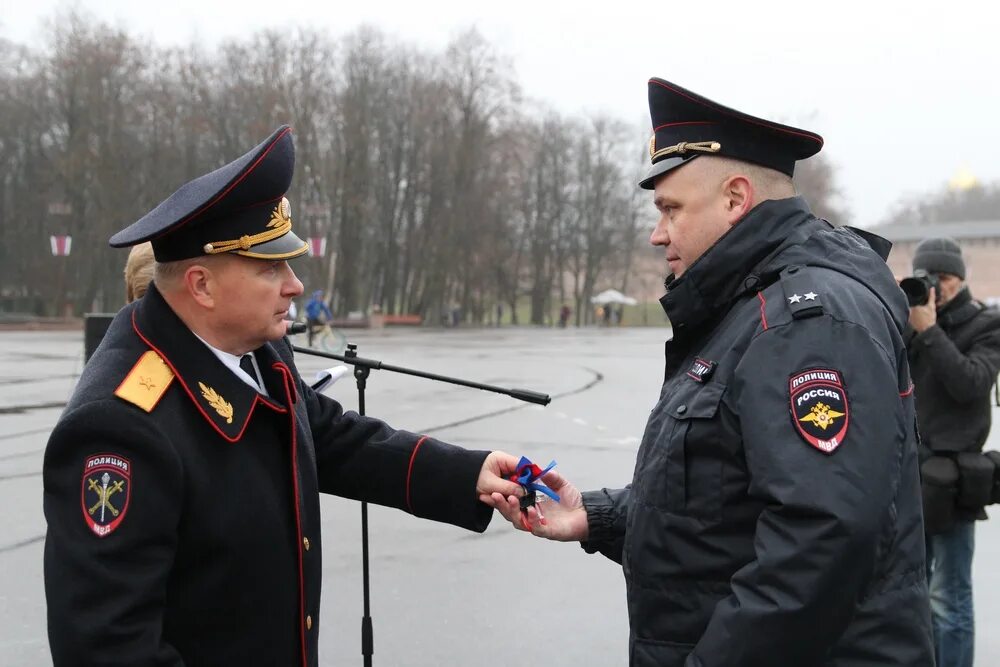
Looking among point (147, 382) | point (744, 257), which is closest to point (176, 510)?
point (147, 382)

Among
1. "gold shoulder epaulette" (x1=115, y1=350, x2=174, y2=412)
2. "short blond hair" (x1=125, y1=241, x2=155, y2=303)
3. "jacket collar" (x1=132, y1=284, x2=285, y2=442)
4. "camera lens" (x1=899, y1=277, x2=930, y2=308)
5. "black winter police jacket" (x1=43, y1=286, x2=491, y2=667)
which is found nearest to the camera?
"black winter police jacket" (x1=43, y1=286, x2=491, y2=667)

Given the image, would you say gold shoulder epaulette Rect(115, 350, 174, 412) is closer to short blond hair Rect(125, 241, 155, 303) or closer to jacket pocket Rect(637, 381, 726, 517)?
jacket pocket Rect(637, 381, 726, 517)

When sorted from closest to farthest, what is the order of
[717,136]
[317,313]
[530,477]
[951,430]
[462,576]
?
1. [717,136]
2. [530,477]
3. [951,430]
4. [462,576]
5. [317,313]

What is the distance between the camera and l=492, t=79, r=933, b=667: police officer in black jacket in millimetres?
1956

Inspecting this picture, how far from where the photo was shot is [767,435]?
6.61 feet

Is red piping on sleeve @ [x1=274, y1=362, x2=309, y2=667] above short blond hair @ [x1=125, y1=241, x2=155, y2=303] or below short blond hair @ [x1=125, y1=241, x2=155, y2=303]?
below

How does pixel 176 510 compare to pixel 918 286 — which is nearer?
pixel 176 510

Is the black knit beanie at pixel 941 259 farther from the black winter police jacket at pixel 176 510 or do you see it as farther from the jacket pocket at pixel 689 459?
the black winter police jacket at pixel 176 510

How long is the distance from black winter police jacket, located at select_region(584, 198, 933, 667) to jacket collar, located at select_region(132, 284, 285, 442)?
999mm

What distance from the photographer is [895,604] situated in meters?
2.14

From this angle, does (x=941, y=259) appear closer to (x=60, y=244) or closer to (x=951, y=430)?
(x=951, y=430)

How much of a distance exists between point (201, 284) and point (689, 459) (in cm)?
129

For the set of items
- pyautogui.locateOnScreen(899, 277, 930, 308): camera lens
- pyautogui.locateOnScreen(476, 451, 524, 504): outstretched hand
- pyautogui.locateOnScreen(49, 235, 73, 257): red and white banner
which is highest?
pyautogui.locateOnScreen(49, 235, 73, 257): red and white banner

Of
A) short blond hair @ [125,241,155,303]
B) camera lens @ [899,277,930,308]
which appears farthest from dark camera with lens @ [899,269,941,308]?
short blond hair @ [125,241,155,303]
